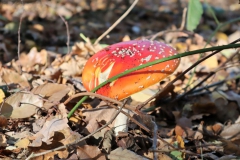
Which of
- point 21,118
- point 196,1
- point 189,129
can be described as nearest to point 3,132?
point 21,118

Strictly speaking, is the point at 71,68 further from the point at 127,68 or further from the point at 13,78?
the point at 127,68

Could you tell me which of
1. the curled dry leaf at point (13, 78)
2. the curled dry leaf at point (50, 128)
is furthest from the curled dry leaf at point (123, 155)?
the curled dry leaf at point (13, 78)

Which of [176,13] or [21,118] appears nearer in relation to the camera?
[21,118]

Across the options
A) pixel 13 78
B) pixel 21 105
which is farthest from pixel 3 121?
pixel 13 78

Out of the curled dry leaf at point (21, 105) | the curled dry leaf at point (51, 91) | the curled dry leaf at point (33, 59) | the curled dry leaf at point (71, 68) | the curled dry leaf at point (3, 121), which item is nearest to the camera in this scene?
the curled dry leaf at point (3, 121)

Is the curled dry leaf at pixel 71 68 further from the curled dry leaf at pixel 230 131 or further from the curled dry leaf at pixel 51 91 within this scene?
the curled dry leaf at pixel 230 131

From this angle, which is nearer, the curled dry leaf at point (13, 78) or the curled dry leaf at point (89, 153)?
the curled dry leaf at point (89, 153)

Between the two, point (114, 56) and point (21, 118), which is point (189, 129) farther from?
point (21, 118)
